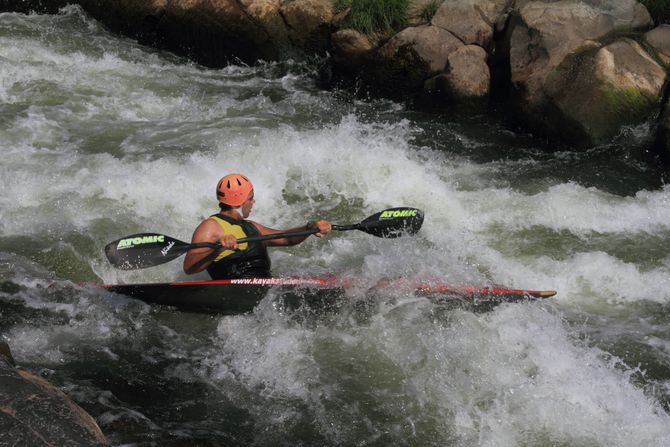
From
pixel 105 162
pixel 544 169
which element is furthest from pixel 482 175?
pixel 105 162

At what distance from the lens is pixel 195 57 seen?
1042 cm

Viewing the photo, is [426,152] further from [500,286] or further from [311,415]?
[311,415]

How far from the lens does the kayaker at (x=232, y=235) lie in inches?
207

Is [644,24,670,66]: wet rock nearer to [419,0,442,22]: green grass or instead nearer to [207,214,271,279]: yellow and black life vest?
[419,0,442,22]: green grass

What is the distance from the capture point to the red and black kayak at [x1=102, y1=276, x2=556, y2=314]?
17.0 feet

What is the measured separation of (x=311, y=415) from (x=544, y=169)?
4506 millimetres

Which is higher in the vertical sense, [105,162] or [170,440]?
[105,162]

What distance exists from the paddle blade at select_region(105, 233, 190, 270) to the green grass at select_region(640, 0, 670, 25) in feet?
21.5

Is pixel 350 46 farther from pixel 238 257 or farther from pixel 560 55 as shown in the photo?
pixel 238 257

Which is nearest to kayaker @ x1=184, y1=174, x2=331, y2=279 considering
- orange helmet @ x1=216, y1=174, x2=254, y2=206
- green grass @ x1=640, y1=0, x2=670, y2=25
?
orange helmet @ x1=216, y1=174, x2=254, y2=206

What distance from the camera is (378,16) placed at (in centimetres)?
954

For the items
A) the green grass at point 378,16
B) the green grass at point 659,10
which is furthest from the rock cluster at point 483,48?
the green grass at point 659,10

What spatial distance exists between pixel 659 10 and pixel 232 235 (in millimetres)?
6321

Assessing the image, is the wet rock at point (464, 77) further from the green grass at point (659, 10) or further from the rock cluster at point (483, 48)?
the green grass at point (659, 10)
